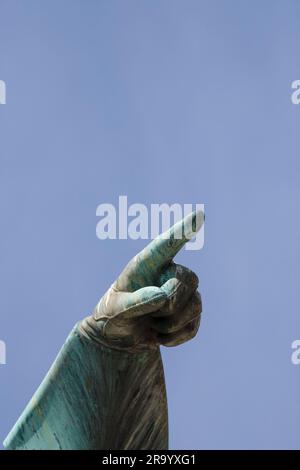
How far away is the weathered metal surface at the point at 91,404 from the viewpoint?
2767 cm

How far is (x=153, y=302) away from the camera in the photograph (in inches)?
1077

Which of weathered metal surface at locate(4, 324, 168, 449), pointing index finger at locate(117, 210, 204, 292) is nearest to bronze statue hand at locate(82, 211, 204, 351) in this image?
pointing index finger at locate(117, 210, 204, 292)

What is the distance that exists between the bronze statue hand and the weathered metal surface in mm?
170

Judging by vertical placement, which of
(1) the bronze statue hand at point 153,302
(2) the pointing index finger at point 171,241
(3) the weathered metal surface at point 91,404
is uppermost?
(2) the pointing index finger at point 171,241

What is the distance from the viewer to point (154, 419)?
2795 cm

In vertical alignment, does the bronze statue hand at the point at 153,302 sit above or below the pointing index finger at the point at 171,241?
below

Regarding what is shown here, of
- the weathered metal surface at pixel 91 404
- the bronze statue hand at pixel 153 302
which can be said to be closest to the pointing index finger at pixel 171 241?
the bronze statue hand at pixel 153 302

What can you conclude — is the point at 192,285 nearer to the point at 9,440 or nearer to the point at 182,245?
the point at 182,245

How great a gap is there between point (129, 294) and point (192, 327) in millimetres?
680

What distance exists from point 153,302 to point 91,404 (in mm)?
1112

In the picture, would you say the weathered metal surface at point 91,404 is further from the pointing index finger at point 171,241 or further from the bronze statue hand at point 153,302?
the pointing index finger at point 171,241

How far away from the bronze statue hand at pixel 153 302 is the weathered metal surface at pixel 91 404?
0.56 ft
